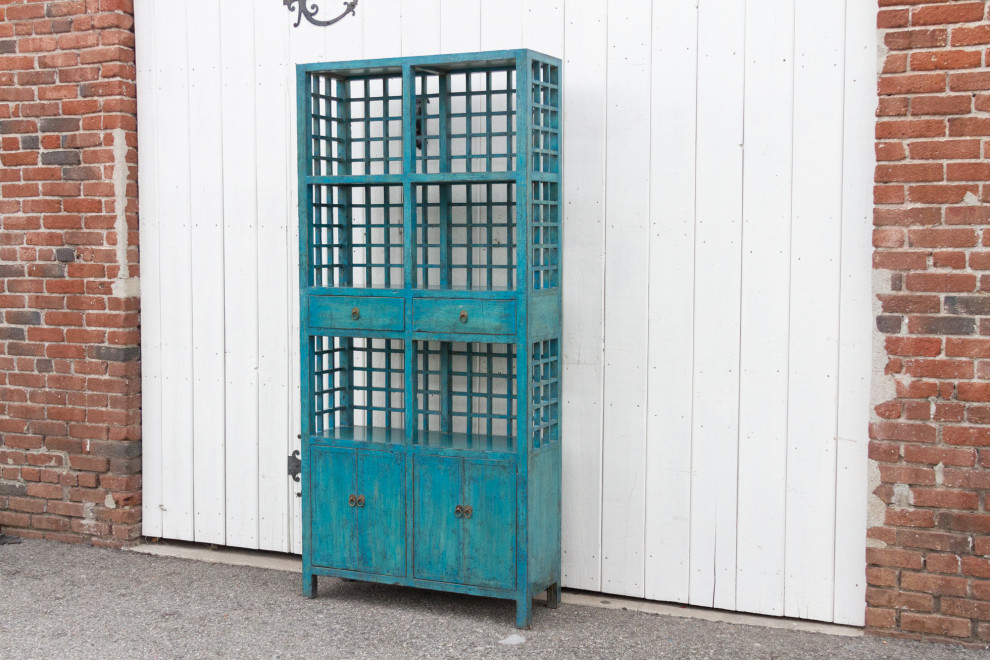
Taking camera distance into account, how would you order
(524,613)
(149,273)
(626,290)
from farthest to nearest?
(149,273), (626,290), (524,613)

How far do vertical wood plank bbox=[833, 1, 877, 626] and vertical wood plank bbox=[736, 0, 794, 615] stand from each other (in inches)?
8.4

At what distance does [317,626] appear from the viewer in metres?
4.42

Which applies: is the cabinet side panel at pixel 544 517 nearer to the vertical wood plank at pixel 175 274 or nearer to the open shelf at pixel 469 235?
the open shelf at pixel 469 235

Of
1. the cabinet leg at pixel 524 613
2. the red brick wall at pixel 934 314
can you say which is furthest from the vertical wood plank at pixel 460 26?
the cabinet leg at pixel 524 613

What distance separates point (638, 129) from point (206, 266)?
2203 mm

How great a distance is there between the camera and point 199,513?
17.9ft

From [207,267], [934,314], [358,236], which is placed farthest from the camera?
[207,267]

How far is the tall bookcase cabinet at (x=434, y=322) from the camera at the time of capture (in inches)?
172

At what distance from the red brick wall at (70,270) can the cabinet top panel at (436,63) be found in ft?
4.54

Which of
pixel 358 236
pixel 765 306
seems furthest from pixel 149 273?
pixel 765 306

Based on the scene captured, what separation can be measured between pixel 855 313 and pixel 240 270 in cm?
280

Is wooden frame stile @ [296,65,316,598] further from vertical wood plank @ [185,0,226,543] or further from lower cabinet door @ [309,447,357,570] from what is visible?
vertical wood plank @ [185,0,226,543]

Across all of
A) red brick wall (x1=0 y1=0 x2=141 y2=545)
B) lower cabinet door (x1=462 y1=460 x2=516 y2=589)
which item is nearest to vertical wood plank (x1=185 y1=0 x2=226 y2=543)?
red brick wall (x1=0 y1=0 x2=141 y2=545)

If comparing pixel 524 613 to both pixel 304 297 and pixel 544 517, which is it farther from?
pixel 304 297
